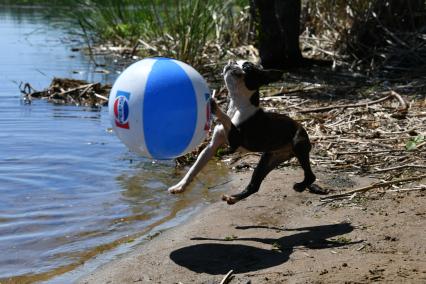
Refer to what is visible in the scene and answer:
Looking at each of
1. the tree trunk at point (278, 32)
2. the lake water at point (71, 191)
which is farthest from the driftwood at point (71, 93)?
the tree trunk at point (278, 32)

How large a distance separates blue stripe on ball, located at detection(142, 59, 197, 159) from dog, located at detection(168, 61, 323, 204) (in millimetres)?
286

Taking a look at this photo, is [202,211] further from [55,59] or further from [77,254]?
[55,59]

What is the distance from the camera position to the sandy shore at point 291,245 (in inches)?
196

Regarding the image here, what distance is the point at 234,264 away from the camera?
530 centimetres

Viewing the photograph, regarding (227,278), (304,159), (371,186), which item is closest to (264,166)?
(304,159)

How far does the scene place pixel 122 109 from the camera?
579 centimetres

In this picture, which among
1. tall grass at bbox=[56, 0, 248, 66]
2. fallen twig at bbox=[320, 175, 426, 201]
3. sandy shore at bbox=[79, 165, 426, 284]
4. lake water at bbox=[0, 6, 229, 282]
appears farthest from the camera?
tall grass at bbox=[56, 0, 248, 66]

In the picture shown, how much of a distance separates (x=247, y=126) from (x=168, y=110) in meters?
0.73

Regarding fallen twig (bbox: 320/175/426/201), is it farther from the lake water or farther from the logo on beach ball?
the logo on beach ball

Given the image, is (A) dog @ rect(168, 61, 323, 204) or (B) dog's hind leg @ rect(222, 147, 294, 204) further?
(B) dog's hind leg @ rect(222, 147, 294, 204)

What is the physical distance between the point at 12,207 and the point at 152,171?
187 centimetres

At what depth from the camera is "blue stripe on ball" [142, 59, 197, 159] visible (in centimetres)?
575

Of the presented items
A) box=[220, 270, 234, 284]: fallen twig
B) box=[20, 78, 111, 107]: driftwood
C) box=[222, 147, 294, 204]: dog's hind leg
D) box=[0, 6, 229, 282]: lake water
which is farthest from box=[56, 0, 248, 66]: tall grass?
box=[220, 270, 234, 284]: fallen twig

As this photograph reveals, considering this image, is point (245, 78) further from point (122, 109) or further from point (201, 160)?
point (122, 109)
